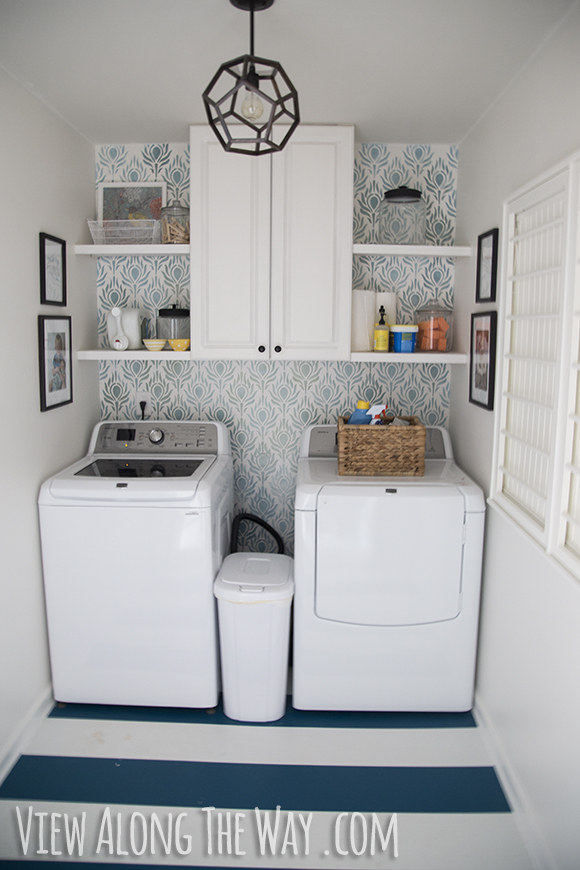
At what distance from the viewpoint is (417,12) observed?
176cm

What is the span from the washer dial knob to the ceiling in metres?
1.34

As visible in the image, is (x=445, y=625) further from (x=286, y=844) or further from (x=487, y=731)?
(x=286, y=844)

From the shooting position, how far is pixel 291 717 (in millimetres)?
2494

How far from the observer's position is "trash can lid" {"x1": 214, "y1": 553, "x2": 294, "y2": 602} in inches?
93.8

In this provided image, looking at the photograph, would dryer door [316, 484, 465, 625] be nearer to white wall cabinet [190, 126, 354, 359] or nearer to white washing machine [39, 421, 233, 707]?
white washing machine [39, 421, 233, 707]

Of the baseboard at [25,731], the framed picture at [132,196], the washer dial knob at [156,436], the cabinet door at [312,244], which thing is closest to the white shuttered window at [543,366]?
the cabinet door at [312,244]

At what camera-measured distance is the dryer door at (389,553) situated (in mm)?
2350

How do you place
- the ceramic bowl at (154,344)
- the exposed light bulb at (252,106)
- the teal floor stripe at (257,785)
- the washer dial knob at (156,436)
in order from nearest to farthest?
the exposed light bulb at (252,106) < the teal floor stripe at (257,785) < the ceramic bowl at (154,344) < the washer dial knob at (156,436)

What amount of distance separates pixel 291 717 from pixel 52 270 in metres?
2.03

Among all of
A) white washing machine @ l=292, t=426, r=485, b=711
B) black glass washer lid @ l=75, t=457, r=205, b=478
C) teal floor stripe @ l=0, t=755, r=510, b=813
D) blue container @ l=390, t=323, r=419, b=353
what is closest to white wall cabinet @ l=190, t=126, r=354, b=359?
blue container @ l=390, t=323, r=419, b=353

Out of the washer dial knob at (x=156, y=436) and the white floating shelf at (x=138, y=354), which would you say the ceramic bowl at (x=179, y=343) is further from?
the washer dial knob at (x=156, y=436)

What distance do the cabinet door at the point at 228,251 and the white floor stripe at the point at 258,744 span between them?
1527mm

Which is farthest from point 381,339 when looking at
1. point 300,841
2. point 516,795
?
point 300,841

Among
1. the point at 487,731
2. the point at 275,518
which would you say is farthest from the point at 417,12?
the point at 487,731
